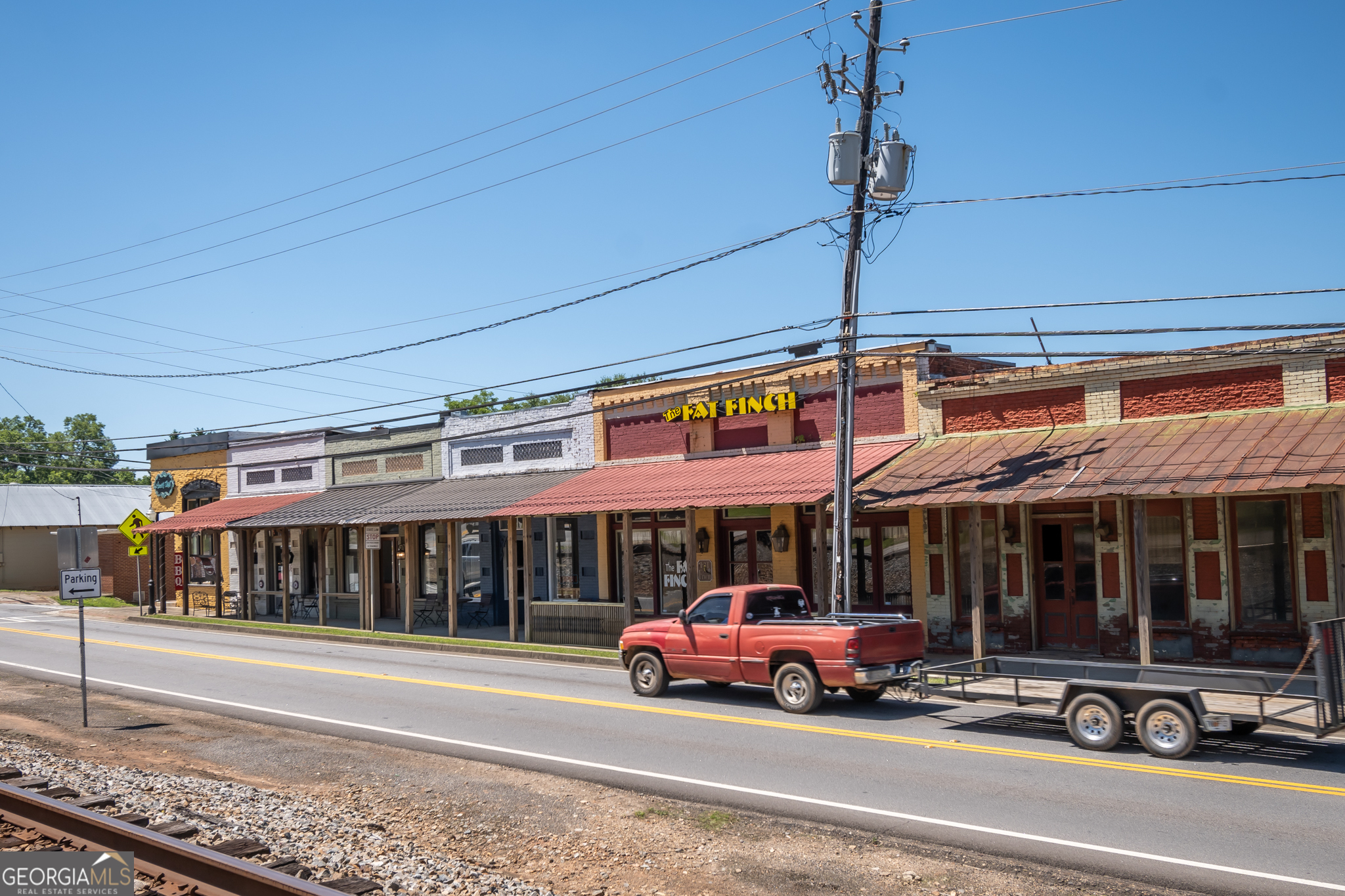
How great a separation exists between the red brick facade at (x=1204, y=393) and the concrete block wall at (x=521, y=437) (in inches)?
527

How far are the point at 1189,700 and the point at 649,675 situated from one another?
8.22m

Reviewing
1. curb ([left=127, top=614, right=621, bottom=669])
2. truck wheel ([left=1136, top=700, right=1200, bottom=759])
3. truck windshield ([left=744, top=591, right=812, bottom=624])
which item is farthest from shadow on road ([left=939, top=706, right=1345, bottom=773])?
curb ([left=127, top=614, right=621, bottom=669])

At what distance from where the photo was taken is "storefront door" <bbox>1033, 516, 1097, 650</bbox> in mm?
19406

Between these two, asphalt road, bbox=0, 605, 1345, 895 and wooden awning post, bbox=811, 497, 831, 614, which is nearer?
asphalt road, bbox=0, 605, 1345, 895

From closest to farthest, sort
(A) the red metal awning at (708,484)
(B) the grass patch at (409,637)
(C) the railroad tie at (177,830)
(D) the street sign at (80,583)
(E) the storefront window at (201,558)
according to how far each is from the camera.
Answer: (C) the railroad tie at (177,830) < (D) the street sign at (80,583) < (A) the red metal awning at (708,484) < (B) the grass patch at (409,637) < (E) the storefront window at (201,558)

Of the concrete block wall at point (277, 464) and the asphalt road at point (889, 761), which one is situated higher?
the concrete block wall at point (277, 464)

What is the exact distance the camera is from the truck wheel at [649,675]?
55.7 ft

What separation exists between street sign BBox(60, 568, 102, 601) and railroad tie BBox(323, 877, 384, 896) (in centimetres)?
998

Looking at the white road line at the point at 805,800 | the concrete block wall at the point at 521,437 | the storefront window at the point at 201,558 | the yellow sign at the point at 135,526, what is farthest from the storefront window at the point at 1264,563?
the storefront window at the point at 201,558

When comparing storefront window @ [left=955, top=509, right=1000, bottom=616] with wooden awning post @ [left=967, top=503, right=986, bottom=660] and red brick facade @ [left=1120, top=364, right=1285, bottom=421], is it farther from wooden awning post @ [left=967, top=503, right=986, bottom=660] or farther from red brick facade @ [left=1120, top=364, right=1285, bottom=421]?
red brick facade @ [left=1120, top=364, right=1285, bottom=421]

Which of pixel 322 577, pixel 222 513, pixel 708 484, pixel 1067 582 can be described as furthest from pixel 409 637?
pixel 1067 582

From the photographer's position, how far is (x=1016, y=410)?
20516mm

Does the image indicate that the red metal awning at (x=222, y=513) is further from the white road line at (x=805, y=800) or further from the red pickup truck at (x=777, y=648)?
the red pickup truck at (x=777, y=648)

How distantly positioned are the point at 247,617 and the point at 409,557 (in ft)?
33.2
